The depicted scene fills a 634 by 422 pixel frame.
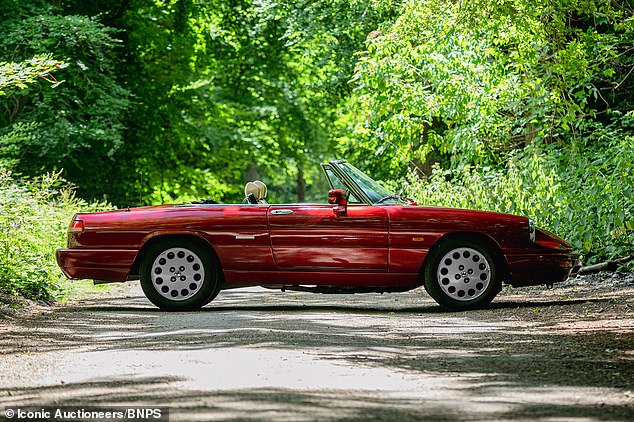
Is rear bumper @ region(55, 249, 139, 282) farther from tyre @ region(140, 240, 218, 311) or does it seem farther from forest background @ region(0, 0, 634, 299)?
forest background @ region(0, 0, 634, 299)

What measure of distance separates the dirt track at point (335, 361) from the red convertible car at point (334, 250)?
34cm

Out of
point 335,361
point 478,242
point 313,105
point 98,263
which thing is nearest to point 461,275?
point 478,242

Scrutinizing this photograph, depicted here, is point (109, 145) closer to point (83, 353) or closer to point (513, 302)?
point (513, 302)

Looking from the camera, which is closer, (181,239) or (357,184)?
(181,239)

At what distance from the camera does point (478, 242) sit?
12219 mm

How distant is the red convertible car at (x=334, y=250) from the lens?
477 inches

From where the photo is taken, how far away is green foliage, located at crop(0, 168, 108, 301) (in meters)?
13.8

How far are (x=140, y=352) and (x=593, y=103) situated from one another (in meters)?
13.5

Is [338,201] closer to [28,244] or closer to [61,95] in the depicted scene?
[28,244]

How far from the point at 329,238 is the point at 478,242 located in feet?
5.13

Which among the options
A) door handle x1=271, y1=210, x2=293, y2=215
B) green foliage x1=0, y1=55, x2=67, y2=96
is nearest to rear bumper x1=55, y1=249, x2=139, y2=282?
door handle x1=271, y1=210, x2=293, y2=215

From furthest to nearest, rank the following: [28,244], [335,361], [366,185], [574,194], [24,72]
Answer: [574,194] → [24,72] → [28,244] → [366,185] → [335,361]

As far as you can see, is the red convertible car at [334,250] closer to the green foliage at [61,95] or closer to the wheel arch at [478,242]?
the wheel arch at [478,242]

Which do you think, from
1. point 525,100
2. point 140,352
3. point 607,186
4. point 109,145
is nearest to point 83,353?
point 140,352
